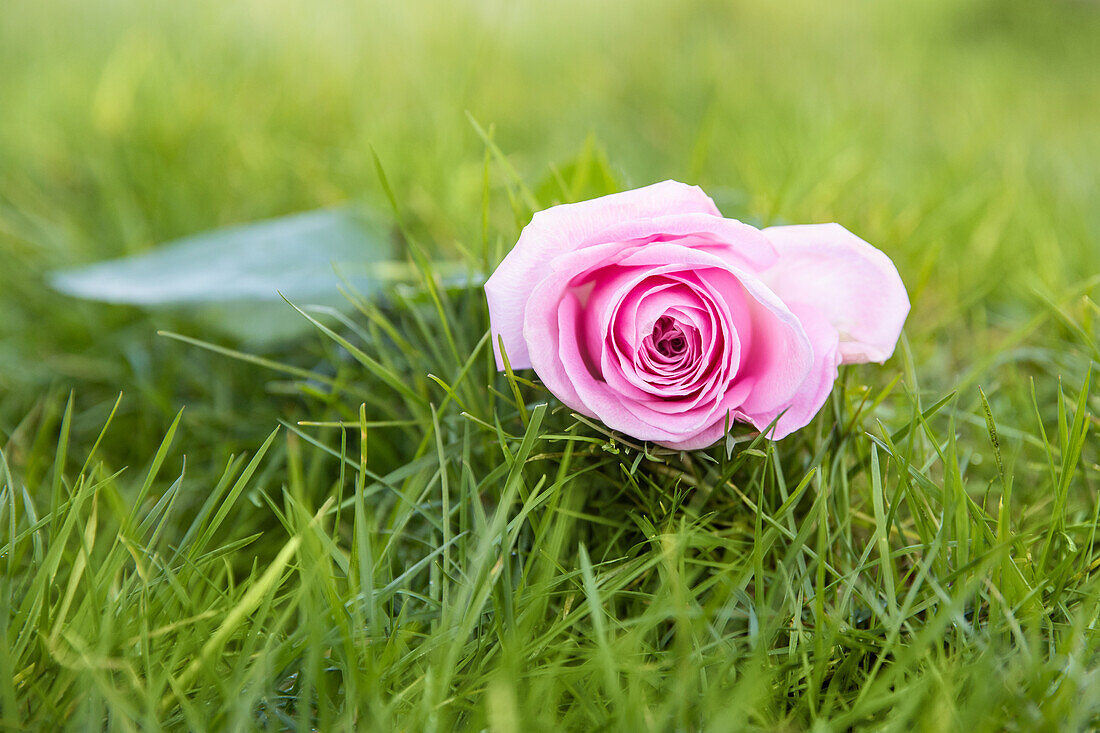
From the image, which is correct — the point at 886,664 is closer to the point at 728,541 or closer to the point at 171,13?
the point at 728,541

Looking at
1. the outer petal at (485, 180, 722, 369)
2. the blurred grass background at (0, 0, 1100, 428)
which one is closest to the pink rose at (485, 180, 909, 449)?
the outer petal at (485, 180, 722, 369)

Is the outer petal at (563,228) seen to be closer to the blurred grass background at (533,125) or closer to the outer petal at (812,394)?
the outer petal at (812,394)

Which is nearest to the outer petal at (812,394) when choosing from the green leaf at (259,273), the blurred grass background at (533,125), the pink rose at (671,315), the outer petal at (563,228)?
the pink rose at (671,315)

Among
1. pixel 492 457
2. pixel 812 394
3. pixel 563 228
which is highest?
pixel 563 228

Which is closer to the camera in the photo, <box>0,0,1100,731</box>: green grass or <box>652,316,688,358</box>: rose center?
<box>0,0,1100,731</box>: green grass

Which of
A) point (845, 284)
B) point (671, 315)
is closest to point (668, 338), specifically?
point (671, 315)

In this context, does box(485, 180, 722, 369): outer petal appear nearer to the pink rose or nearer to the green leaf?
the pink rose

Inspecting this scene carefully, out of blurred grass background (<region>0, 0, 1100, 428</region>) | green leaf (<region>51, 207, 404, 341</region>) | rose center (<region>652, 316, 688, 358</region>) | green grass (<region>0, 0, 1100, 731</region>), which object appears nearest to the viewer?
green grass (<region>0, 0, 1100, 731</region>)

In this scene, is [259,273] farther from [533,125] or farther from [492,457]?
[533,125]
